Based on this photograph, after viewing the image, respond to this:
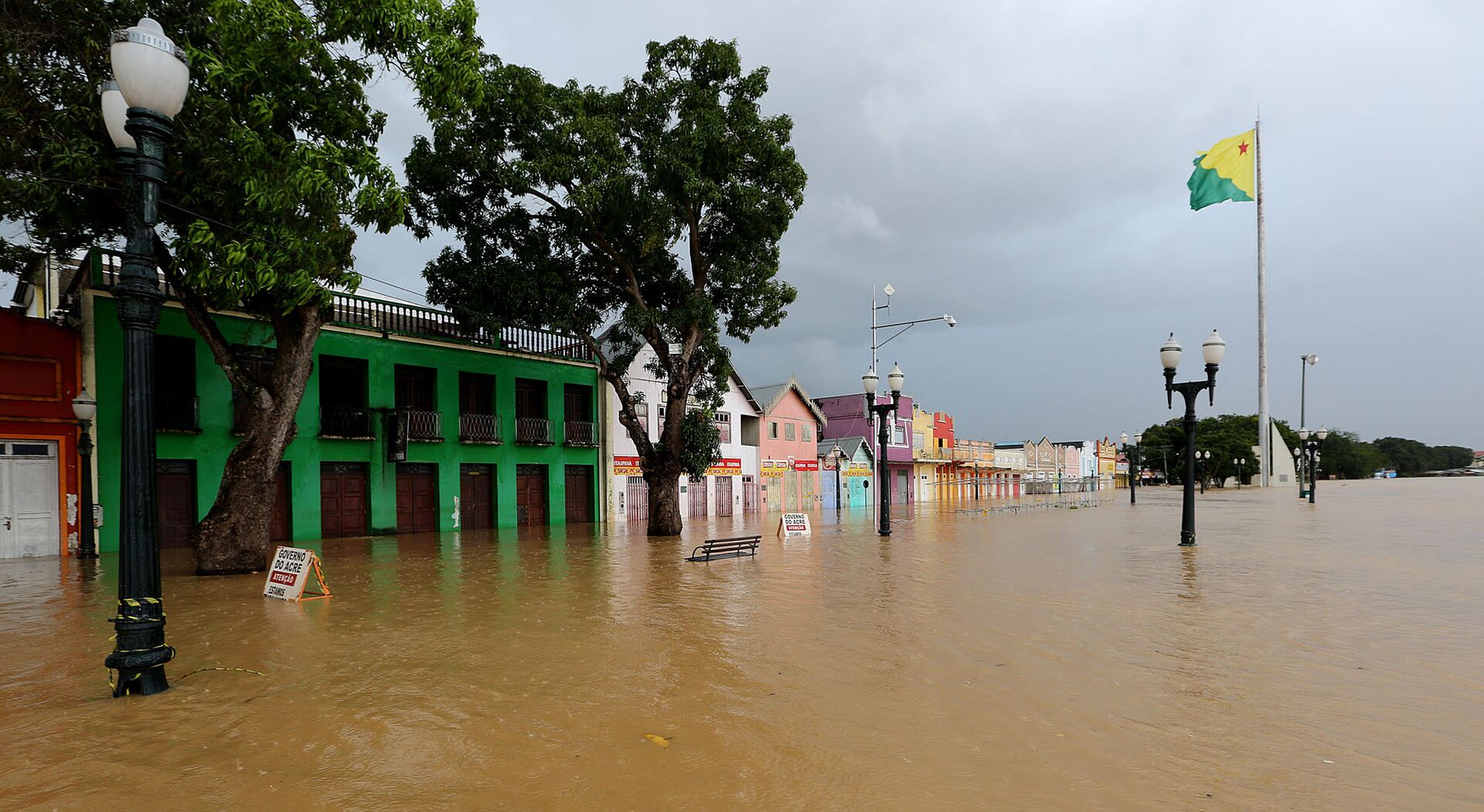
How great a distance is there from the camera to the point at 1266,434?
48188 millimetres

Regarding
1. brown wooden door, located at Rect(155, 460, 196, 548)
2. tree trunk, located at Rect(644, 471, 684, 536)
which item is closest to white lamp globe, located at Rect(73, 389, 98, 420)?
brown wooden door, located at Rect(155, 460, 196, 548)

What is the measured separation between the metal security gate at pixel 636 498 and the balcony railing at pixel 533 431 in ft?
15.9

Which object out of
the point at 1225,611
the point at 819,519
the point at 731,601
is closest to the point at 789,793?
the point at 731,601

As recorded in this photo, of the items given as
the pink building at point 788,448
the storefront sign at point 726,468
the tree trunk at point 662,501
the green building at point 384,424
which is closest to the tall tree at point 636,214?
the tree trunk at point 662,501

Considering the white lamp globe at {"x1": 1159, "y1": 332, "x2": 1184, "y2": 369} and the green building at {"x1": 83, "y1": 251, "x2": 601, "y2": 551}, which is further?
the green building at {"x1": 83, "y1": 251, "x2": 601, "y2": 551}

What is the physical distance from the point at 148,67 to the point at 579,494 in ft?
85.8

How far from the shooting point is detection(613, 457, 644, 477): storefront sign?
105 feet

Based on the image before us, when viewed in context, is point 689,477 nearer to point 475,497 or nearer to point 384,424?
Answer: point 475,497

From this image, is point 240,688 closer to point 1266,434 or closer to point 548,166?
point 548,166

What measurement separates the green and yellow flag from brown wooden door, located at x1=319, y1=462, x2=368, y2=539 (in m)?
41.5

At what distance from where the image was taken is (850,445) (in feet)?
174

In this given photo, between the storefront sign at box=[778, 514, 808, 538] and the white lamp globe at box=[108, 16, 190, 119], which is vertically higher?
the white lamp globe at box=[108, 16, 190, 119]

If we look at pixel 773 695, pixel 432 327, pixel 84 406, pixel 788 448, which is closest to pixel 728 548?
pixel 773 695

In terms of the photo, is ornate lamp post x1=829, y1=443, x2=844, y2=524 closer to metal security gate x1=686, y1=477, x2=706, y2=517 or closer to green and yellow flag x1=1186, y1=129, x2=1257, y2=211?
metal security gate x1=686, y1=477, x2=706, y2=517
